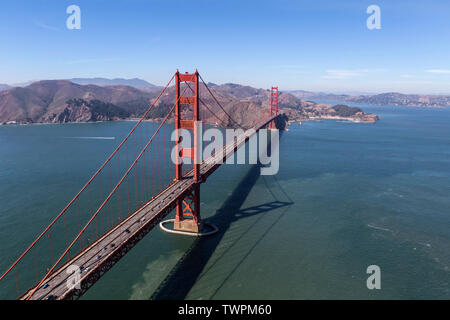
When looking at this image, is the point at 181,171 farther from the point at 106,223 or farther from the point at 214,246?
the point at 106,223

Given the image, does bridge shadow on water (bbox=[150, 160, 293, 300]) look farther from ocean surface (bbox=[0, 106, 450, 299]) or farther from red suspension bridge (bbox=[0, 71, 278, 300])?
red suspension bridge (bbox=[0, 71, 278, 300])

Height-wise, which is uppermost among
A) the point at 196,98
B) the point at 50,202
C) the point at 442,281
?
the point at 196,98

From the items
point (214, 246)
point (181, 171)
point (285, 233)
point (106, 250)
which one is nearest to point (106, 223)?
Result: point (181, 171)

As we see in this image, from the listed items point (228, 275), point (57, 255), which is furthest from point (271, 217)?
point (57, 255)

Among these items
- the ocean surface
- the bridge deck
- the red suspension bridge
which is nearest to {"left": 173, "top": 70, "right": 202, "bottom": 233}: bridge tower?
the red suspension bridge
